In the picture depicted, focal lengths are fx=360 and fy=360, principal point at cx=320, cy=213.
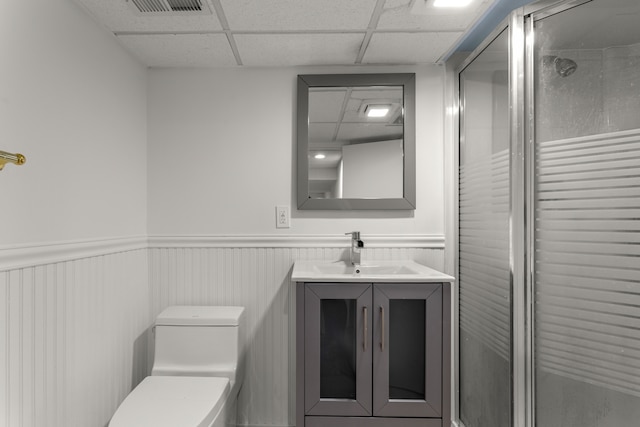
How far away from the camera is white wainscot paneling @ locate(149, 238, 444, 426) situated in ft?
6.44

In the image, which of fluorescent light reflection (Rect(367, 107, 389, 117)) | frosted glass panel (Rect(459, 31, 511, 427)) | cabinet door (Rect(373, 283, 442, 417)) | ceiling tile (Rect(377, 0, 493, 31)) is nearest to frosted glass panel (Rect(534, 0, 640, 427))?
frosted glass panel (Rect(459, 31, 511, 427))

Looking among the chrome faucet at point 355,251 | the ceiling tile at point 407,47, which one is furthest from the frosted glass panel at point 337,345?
the ceiling tile at point 407,47

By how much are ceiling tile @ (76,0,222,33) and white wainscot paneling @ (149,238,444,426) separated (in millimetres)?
1039

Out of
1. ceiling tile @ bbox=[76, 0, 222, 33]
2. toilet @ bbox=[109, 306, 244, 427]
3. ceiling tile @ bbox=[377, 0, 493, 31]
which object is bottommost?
toilet @ bbox=[109, 306, 244, 427]

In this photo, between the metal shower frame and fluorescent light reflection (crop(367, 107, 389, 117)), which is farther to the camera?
fluorescent light reflection (crop(367, 107, 389, 117))

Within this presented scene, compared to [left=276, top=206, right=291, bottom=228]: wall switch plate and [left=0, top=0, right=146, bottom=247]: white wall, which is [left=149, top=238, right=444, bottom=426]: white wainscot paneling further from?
[left=0, top=0, right=146, bottom=247]: white wall

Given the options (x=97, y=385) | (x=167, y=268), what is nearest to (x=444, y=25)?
(x=167, y=268)

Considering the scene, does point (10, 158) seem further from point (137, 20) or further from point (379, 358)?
point (379, 358)

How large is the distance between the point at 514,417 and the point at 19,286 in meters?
1.82

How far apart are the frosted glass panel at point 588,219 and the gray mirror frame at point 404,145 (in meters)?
0.68

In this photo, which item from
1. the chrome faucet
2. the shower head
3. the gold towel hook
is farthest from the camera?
the chrome faucet

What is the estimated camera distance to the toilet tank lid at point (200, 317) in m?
1.72

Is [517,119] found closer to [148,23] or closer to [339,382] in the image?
[339,382]

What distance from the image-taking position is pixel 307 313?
59.1 inches
